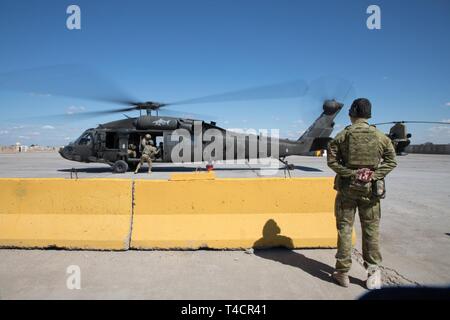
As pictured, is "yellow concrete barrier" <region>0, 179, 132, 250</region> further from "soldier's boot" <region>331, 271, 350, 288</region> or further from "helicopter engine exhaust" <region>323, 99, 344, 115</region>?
"helicopter engine exhaust" <region>323, 99, 344, 115</region>

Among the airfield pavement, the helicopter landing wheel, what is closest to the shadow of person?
the airfield pavement

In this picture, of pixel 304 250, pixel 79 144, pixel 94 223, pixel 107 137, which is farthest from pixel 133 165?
pixel 304 250

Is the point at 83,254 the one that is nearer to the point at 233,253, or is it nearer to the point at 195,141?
the point at 233,253

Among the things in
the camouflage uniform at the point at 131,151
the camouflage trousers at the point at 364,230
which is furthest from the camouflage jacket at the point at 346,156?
the camouflage uniform at the point at 131,151

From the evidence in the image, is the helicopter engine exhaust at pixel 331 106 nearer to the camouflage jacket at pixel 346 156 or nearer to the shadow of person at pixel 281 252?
the shadow of person at pixel 281 252

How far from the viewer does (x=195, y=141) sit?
14023 mm

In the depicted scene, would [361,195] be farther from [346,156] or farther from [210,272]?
[210,272]

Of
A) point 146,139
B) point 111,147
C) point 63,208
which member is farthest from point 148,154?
point 63,208

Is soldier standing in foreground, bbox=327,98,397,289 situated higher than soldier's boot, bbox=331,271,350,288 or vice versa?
soldier standing in foreground, bbox=327,98,397,289

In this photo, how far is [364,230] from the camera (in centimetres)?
315

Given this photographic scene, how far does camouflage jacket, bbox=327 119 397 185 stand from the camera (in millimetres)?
3037

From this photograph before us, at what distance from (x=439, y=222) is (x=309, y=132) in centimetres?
1041

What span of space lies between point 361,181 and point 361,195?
6.8 inches
